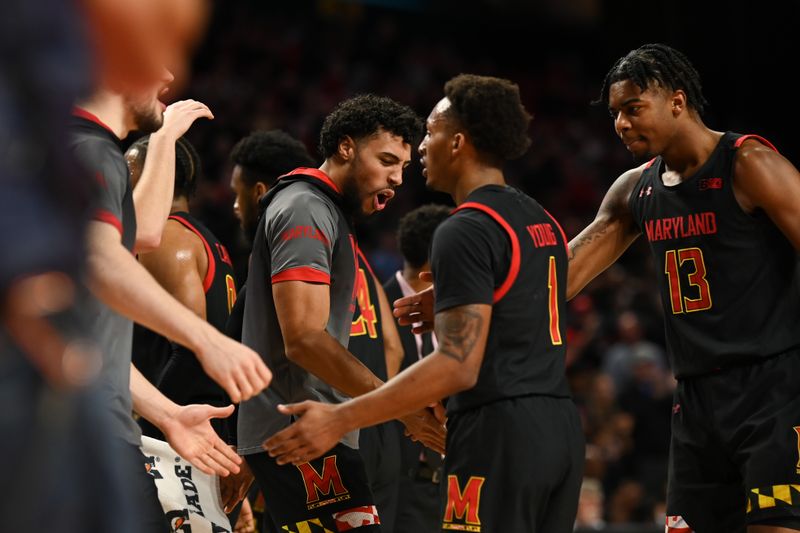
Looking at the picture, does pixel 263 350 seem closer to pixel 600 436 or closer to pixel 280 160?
pixel 280 160

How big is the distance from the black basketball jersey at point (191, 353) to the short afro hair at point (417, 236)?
181 centimetres

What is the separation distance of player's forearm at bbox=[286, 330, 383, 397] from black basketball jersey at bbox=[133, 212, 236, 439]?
122 cm

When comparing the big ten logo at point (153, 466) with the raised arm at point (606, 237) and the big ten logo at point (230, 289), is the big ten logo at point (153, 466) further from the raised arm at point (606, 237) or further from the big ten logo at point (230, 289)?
the raised arm at point (606, 237)

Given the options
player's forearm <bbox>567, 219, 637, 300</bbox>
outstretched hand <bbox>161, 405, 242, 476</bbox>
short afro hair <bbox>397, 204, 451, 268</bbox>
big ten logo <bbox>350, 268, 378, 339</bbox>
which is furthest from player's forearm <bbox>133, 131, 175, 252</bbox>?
short afro hair <bbox>397, 204, 451, 268</bbox>

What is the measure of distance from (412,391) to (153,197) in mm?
1219

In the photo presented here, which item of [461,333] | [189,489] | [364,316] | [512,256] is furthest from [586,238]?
[189,489]

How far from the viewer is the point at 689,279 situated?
4.97 meters

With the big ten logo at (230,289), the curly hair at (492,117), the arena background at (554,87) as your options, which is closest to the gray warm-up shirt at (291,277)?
the curly hair at (492,117)

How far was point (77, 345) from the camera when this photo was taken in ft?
5.83

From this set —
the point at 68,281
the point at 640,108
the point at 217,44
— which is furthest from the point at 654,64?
the point at 217,44

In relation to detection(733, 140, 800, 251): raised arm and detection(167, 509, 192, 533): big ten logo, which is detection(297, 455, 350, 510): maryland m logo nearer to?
detection(167, 509, 192, 533): big ten logo

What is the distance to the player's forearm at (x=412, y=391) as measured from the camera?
12.9 ft

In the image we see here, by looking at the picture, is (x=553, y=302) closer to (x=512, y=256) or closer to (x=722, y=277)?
(x=512, y=256)

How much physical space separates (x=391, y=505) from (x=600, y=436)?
6044mm
